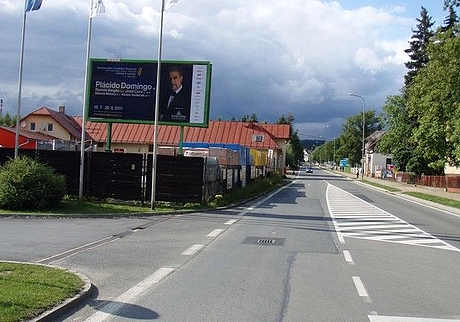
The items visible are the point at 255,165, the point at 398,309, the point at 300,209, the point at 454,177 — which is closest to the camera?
the point at 398,309

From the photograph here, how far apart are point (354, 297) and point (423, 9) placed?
69334 millimetres

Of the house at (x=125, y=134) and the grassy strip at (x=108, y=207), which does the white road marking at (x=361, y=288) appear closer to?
the grassy strip at (x=108, y=207)

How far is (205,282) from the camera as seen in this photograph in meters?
8.90

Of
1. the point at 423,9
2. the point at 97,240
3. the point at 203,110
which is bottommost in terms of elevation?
the point at 97,240

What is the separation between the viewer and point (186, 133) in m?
72.9

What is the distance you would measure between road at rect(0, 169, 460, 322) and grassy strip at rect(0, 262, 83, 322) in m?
0.36

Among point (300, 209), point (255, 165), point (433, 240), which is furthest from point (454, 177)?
point (433, 240)

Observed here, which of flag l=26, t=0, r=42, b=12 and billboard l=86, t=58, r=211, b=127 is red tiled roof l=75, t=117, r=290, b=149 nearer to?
billboard l=86, t=58, r=211, b=127

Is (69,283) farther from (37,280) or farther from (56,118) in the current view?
(56,118)

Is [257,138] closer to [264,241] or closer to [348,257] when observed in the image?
[264,241]

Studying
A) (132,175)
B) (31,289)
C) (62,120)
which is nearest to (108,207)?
(132,175)

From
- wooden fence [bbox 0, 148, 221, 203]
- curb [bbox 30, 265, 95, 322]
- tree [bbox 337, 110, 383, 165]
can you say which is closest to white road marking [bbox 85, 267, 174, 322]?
curb [bbox 30, 265, 95, 322]

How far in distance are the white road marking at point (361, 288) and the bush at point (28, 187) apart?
1346cm

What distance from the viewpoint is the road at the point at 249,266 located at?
285 inches
